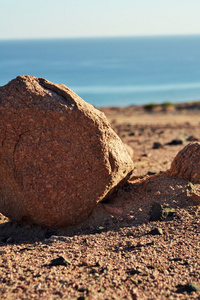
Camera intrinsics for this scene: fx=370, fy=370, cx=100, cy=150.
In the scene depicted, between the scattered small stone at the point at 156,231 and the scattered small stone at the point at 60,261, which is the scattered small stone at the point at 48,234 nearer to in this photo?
the scattered small stone at the point at 60,261

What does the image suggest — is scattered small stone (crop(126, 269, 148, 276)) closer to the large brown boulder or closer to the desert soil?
the desert soil

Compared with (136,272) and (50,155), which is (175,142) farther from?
(136,272)

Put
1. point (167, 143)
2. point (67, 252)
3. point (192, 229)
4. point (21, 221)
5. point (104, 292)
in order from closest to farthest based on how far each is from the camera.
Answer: point (104, 292) → point (67, 252) → point (192, 229) → point (21, 221) → point (167, 143)

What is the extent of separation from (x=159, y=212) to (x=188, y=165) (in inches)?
43.9

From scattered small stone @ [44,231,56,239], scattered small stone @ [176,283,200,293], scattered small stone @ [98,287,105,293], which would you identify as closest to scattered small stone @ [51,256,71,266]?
scattered small stone @ [98,287,105,293]

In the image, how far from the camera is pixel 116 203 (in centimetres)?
564

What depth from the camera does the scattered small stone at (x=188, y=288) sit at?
11.9 feet

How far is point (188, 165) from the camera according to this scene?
5.93 m

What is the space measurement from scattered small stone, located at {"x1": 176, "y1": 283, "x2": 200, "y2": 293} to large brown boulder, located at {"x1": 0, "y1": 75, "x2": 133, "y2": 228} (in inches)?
74.1

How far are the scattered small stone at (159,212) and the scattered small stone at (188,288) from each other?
59.3 inches

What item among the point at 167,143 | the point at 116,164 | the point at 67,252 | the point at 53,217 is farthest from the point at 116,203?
the point at 167,143

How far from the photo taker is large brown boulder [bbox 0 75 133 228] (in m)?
4.98

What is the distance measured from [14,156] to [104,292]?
88.1 inches

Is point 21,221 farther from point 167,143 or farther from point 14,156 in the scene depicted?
point 167,143
